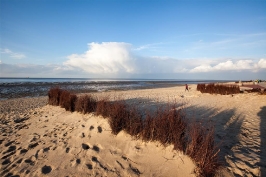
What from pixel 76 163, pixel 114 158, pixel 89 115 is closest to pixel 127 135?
pixel 114 158

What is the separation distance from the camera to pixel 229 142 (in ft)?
13.5

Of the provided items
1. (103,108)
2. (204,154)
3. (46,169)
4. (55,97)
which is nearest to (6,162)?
(46,169)

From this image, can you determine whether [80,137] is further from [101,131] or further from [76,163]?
[76,163]

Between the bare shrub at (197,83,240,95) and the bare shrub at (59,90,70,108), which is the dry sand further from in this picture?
the bare shrub at (197,83,240,95)

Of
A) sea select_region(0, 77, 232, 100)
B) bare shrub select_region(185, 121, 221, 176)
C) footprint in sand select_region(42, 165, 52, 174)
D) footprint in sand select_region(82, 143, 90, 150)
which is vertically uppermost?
bare shrub select_region(185, 121, 221, 176)

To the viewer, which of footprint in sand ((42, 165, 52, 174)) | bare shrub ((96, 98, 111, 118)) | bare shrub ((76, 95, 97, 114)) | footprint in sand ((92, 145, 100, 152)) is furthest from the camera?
bare shrub ((76, 95, 97, 114))

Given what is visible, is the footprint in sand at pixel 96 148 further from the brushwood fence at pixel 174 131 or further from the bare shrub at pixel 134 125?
the bare shrub at pixel 134 125

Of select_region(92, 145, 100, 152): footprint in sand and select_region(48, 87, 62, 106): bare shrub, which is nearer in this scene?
select_region(92, 145, 100, 152): footprint in sand

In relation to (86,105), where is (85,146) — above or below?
below

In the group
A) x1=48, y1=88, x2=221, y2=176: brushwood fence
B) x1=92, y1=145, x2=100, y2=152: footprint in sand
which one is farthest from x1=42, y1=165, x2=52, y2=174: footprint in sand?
x1=48, y1=88, x2=221, y2=176: brushwood fence

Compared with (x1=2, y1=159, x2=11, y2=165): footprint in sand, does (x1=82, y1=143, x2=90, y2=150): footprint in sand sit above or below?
above

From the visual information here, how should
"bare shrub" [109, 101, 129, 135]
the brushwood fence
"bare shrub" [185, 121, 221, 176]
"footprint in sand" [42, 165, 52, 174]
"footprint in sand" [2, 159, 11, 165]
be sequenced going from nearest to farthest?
1. "bare shrub" [185, 121, 221, 176]
2. the brushwood fence
3. "footprint in sand" [42, 165, 52, 174]
4. "footprint in sand" [2, 159, 11, 165]
5. "bare shrub" [109, 101, 129, 135]

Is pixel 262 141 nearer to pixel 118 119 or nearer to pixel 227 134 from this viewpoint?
Result: pixel 227 134

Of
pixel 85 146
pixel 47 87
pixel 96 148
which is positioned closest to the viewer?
pixel 96 148
